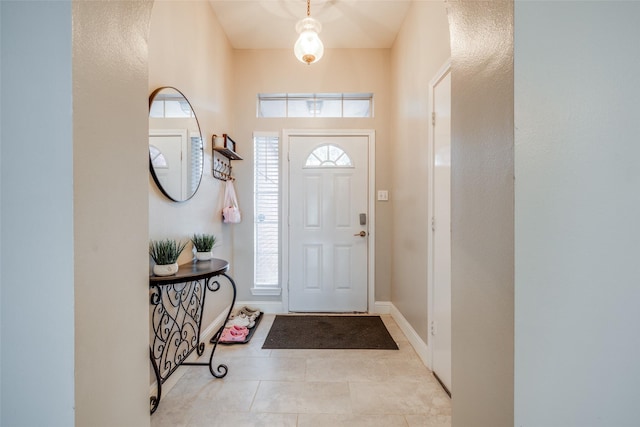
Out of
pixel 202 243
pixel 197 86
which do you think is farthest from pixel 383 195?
pixel 197 86

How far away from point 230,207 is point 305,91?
1.53 m

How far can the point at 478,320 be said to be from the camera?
785 millimetres

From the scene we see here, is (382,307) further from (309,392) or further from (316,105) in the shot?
(316,105)

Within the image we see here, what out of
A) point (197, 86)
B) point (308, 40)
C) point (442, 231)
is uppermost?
point (308, 40)

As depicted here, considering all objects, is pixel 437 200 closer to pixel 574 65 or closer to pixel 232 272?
pixel 574 65

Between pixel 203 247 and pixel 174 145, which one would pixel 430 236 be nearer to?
pixel 203 247

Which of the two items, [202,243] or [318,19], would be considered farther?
[318,19]

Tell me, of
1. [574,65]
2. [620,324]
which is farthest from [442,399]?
[574,65]

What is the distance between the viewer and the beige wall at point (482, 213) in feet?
2.14

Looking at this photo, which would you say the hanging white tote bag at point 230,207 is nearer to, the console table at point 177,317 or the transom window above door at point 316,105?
the console table at point 177,317

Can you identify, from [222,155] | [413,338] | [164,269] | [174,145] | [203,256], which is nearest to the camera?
[164,269]

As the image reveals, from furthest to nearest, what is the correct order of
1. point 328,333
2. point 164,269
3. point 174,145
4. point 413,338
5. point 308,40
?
→ 1. point 328,333
2. point 413,338
3. point 308,40
4. point 174,145
5. point 164,269

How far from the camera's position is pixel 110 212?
74 centimetres

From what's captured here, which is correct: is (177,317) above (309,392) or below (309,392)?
above
